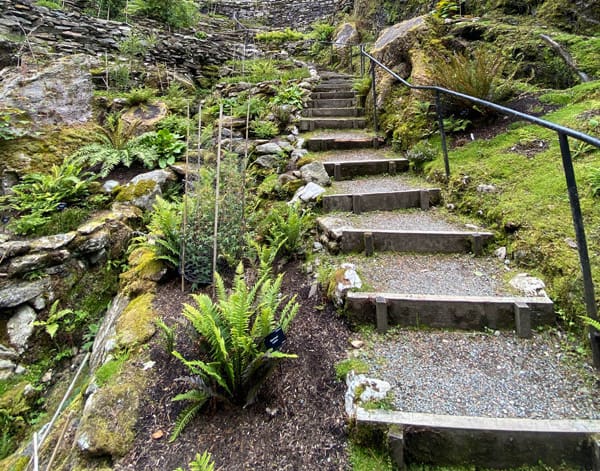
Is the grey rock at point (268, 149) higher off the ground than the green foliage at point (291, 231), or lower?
higher

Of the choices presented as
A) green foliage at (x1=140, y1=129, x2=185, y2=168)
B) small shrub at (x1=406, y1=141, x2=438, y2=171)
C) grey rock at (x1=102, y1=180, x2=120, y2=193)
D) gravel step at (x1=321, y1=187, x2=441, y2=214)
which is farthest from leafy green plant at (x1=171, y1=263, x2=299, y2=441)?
green foliage at (x1=140, y1=129, x2=185, y2=168)

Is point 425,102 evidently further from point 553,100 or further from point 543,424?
point 543,424

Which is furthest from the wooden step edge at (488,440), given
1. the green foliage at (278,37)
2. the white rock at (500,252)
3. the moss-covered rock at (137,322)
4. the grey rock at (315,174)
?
the green foliage at (278,37)

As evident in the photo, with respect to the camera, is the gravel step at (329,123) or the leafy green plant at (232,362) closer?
the leafy green plant at (232,362)

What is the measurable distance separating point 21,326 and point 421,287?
12.5ft

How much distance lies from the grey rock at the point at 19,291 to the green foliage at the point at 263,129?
352 centimetres

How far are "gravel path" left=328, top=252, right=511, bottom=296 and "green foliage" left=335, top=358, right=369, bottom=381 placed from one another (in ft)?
1.76

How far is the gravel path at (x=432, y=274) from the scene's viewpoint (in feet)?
6.77

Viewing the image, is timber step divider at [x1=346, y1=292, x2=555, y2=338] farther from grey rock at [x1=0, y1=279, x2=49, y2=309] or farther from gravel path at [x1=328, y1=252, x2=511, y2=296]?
grey rock at [x1=0, y1=279, x2=49, y2=309]

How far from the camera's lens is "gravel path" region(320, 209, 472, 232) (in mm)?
2721

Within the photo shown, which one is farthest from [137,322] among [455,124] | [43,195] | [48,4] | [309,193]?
[48,4]

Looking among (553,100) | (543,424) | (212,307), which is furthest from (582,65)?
(212,307)

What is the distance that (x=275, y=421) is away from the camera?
1.58 metres

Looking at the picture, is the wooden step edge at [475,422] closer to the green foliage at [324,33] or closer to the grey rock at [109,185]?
the grey rock at [109,185]
